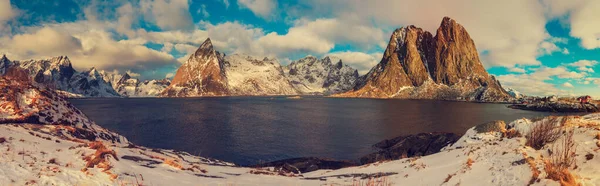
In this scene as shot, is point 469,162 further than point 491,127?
No

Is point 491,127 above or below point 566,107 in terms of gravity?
below

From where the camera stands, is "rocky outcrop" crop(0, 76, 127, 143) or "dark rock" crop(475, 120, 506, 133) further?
"dark rock" crop(475, 120, 506, 133)

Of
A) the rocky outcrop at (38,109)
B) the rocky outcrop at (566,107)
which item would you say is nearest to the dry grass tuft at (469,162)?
the rocky outcrop at (38,109)

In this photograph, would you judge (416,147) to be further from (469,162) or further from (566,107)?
(566,107)

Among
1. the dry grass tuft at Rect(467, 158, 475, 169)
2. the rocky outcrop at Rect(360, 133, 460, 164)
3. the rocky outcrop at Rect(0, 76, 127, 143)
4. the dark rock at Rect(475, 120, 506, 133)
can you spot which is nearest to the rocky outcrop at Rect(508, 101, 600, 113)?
the rocky outcrop at Rect(360, 133, 460, 164)

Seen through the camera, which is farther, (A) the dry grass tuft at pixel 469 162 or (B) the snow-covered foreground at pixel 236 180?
(A) the dry grass tuft at pixel 469 162

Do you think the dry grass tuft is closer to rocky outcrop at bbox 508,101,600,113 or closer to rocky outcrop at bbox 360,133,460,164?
rocky outcrop at bbox 360,133,460,164

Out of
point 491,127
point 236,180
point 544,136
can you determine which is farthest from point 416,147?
point 236,180

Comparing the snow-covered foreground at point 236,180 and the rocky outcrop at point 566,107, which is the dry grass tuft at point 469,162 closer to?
the snow-covered foreground at point 236,180

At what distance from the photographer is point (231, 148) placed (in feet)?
179

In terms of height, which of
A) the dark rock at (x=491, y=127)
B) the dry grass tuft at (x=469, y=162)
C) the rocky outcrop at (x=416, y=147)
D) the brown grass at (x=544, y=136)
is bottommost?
the rocky outcrop at (x=416, y=147)

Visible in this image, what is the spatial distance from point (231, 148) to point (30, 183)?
46976 millimetres

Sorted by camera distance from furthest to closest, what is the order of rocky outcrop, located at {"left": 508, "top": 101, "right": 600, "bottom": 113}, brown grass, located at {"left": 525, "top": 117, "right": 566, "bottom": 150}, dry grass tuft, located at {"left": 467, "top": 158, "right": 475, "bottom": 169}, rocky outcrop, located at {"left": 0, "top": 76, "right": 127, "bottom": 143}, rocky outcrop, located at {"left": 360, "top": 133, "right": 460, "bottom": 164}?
rocky outcrop, located at {"left": 508, "top": 101, "right": 600, "bottom": 113}
rocky outcrop, located at {"left": 360, "top": 133, "right": 460, "bottom": 164}
rocky outcrop, located at {"left": 0, "top": 76, "right": 127, "bottom": 143}
dry grass tuft, located at {"left": 467, "top": 158, "right": 475, "bottom": 169}
brown grass, located at {"left": 525, "top": 117, "right": 566, "bottom": 150}

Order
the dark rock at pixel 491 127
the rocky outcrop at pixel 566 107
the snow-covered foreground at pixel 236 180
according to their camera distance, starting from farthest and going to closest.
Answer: the rocky outcrop at pixel 566 107 → the dark rock at pixel 491 127 → the snow-covered foreground at pixel 236 180
